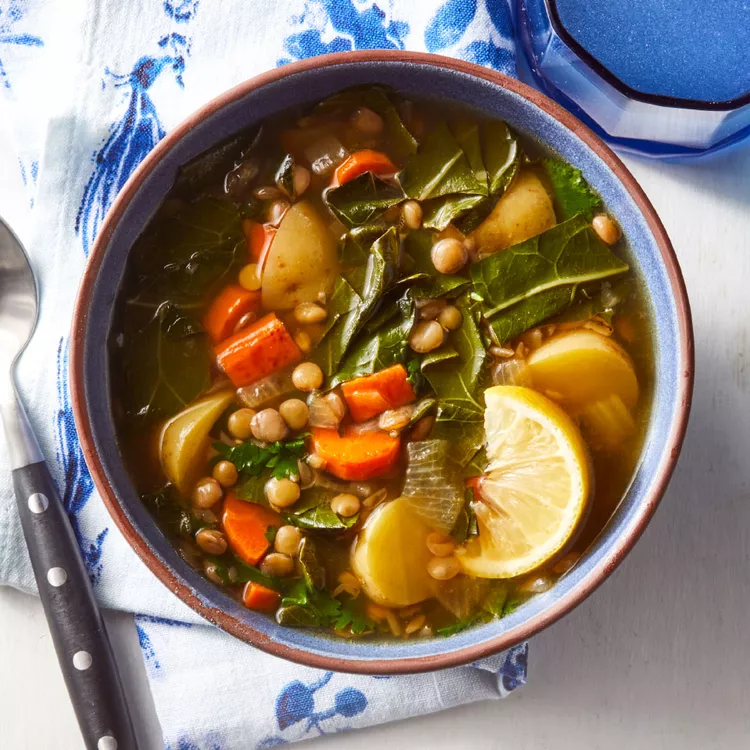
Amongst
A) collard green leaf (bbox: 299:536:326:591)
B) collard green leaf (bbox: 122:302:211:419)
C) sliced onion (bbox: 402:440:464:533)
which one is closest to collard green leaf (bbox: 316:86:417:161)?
collard green leaf (bbox: 122:302:211:419)

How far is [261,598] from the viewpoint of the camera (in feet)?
8.07

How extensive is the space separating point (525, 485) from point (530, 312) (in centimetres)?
49

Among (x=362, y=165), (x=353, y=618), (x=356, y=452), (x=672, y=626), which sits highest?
(x=362, y=165)

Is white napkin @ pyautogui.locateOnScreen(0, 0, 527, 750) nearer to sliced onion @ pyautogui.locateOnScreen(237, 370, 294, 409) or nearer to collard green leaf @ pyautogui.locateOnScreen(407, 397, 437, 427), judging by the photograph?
sliced onion @ pyautogui.locateOnScreen(237, 370, 294, 409)

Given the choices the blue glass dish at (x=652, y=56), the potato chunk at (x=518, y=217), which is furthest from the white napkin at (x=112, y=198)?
the potato chunk at (x=518, y=217)

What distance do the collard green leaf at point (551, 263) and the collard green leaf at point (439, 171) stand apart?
0.68 feet

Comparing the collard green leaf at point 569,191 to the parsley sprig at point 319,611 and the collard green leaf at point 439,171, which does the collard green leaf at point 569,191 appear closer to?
the collard green leaf at point 439,171

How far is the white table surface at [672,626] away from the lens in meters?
2.74

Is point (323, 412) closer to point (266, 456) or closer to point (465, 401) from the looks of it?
point (266, 456)

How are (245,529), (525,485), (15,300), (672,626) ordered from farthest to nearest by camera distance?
1. (672,626)
2. (15,300)
3. (245,529)
4. (525,485)

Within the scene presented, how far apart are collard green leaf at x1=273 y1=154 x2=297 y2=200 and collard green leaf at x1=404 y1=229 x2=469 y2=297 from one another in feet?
1.17

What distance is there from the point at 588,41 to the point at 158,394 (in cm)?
178

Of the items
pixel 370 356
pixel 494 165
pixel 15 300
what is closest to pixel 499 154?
pixel 494 165

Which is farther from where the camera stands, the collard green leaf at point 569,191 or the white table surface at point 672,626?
the white table surface at point 672,626
